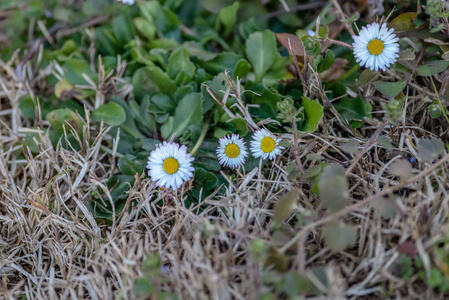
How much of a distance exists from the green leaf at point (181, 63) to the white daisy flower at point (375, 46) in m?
0.75

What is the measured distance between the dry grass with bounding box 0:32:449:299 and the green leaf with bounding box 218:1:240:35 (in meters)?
0.63

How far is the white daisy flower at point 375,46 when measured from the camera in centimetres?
157

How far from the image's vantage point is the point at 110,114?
1.88 metres

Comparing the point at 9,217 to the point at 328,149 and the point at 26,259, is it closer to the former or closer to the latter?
the point at 26,259

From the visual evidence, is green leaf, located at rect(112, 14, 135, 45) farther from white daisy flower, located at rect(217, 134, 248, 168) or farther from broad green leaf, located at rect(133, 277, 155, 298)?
broad green leaf, located at rect(133, 277, 155, 298)

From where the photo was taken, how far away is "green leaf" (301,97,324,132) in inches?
63.1

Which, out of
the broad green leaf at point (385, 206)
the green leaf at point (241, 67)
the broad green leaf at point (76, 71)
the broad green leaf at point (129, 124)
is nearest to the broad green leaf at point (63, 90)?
the broad green leaf at point (76, 71)

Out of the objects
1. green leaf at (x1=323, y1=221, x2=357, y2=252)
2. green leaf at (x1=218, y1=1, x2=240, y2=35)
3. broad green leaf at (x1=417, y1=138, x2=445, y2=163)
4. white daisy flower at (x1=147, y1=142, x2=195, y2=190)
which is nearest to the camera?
green leaf at (x1=323, y1=221, x2=357, y2=252)

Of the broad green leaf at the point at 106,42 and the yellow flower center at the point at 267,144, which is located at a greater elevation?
the broad green leaf at the point at 106,42

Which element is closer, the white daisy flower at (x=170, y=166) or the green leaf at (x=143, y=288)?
the green leaf at (x=143, y=288)

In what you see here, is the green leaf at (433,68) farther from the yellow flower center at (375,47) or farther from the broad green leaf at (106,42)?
the broad green leaf at (106,42)

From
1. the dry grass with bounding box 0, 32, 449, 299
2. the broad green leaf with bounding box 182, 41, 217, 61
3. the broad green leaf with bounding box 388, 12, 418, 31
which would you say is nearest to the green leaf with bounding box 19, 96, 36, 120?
the dry grass with bounding box 0, 32, 449, 299

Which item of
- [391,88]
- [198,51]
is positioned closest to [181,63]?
[198,51]

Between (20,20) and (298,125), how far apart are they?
5.76 feet
